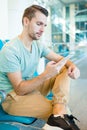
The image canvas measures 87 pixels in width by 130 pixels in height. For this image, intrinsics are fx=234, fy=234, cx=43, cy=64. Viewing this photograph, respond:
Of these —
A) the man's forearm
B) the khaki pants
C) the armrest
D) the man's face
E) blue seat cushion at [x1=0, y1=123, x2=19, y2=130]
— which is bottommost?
blue seat cushion at [x1=0, y1=123, x2=19, y2=130]

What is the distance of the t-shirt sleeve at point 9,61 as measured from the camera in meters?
1.45

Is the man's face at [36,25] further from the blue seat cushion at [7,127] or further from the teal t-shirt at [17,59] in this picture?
the blue seat cushion at [7,127]

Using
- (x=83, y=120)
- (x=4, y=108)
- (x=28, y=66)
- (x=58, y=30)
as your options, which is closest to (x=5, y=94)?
(x=4, y=108)

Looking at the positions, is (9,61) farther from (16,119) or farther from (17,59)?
(16,119)

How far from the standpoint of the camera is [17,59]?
59.4 inches

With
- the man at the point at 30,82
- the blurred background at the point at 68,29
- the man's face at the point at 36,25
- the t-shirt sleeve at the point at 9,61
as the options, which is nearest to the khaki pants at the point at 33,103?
the man at the point at 30,82

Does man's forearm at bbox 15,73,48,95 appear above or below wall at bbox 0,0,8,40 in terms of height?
below

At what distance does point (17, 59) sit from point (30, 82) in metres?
0.18

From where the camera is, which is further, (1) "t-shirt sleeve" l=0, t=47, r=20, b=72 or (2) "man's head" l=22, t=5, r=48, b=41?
(2) "man's head" l=22, t=5, r=48, b=41

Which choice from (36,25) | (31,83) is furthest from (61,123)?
(36,25)

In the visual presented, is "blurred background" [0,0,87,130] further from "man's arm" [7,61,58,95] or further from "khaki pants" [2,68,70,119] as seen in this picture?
"man's arm" [7,61,58,95]

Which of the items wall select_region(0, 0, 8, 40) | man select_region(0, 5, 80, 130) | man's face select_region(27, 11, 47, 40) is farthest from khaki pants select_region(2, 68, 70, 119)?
wall select_region(0, 0, 8, 40)

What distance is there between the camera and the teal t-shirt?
146cm

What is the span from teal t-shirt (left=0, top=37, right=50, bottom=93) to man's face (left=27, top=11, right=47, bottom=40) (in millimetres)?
107
